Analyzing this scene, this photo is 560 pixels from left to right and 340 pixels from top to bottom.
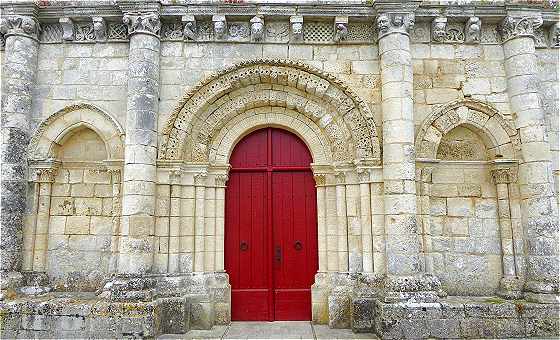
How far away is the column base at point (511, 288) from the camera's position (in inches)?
219

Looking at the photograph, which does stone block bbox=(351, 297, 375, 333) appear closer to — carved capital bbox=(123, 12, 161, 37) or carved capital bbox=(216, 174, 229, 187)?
carved capital bbox=(216, 174, 229, 187)

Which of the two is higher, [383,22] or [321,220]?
[383,22]

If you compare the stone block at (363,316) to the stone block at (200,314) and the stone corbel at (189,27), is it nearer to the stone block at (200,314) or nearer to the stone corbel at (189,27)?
the stone block at (200,314)

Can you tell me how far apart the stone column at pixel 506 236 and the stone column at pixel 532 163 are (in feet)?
0.50

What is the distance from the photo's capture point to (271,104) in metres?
6.30

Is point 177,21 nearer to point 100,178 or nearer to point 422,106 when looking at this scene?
point 100,178

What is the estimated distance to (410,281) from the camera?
17.2 ft

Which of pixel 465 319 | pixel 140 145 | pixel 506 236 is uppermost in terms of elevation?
pixel 140 145

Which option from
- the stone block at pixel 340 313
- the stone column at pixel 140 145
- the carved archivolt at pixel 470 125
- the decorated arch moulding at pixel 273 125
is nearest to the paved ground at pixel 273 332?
the stone block at pixel 340 313

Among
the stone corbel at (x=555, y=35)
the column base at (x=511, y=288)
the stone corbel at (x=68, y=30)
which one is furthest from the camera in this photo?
the stone corbel at (x=555, y=35)

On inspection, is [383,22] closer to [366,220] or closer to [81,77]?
[366,220]

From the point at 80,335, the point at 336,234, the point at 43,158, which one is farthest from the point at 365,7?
the point at 80,335

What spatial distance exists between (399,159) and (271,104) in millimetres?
2203

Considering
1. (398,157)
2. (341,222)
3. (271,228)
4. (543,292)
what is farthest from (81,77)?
(543,292)
